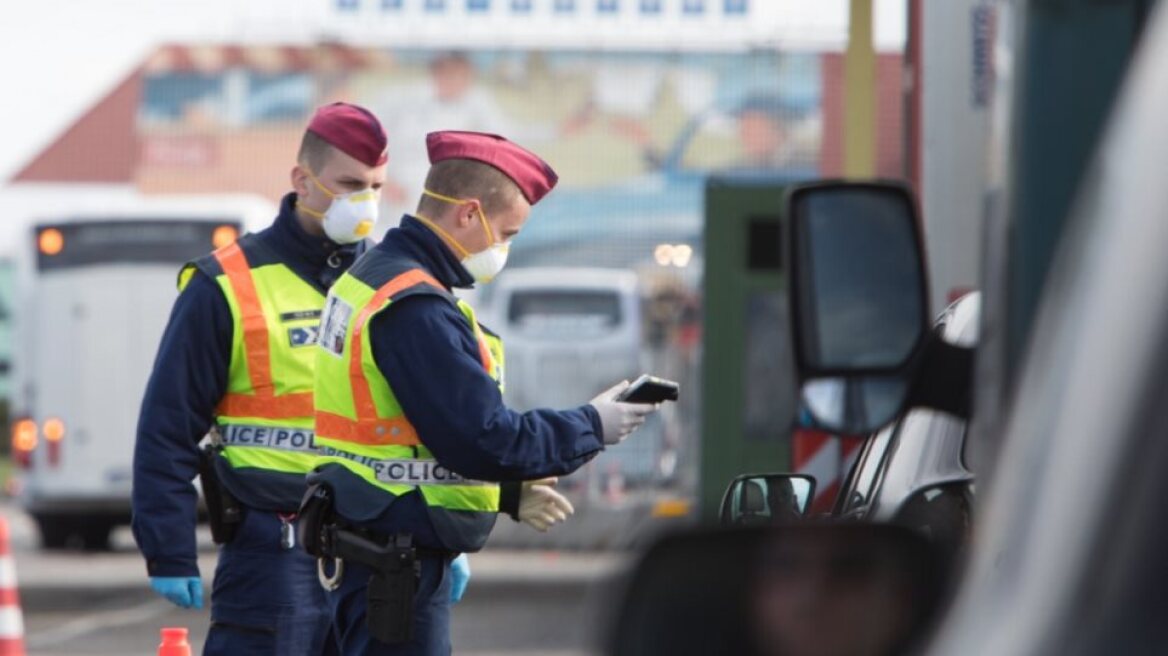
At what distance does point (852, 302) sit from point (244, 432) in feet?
8.67

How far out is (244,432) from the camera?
5.48 m

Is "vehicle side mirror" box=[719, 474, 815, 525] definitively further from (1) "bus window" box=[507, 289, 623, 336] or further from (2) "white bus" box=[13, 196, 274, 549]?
(1) "bus window" box=[507, 289, 623, 336]

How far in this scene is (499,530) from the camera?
17.7 metres

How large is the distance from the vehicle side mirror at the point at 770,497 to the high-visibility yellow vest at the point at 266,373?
6.65 feet

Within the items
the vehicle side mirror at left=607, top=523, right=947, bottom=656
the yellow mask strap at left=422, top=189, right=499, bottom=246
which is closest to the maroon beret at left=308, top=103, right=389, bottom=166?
the yellow mask strap at left=422, top=189, right=499, bottom=246

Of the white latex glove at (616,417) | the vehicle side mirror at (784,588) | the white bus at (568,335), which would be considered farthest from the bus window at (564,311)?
the vehicle side mirror at (784,588)

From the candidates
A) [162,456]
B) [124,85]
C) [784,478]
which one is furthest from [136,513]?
[124,85]

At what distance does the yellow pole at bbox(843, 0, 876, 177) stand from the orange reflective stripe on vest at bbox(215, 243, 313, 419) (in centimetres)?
343

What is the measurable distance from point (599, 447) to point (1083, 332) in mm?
3041

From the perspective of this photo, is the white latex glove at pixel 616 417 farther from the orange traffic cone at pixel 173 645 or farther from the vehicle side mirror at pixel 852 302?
the orange traffic cone at pixel 173 645

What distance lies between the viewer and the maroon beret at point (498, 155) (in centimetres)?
466

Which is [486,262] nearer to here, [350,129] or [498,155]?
[498,155]

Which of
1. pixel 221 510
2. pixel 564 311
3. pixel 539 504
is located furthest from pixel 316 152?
pixel 564 311

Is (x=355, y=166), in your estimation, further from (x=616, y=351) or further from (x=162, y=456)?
(x=616, y=351)
